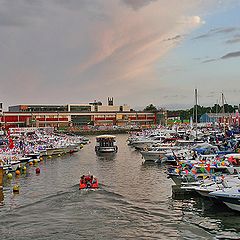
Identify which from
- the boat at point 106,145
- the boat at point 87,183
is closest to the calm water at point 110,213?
the boat at point 87,183

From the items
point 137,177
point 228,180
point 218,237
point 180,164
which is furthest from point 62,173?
point 218,237

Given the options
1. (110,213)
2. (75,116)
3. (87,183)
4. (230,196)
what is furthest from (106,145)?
(75,116)

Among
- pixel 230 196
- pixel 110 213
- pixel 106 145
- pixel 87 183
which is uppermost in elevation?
pixel 106 145

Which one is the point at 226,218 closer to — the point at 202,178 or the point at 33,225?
the point at 202,178

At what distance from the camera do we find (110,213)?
2586 cm

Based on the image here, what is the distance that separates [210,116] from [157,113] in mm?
32294

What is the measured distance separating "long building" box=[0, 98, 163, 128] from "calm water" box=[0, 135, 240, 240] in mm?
110241

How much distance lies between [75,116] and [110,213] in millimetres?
136644

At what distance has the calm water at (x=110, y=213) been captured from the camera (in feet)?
72.7

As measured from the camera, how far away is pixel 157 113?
173 meters

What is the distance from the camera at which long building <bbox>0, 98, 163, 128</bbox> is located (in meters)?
148

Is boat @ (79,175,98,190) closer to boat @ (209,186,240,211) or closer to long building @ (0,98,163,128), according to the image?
boat @ (209,186,240,211)

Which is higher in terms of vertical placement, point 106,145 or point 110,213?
point 106,145

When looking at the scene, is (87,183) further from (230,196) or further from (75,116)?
(75,116)
